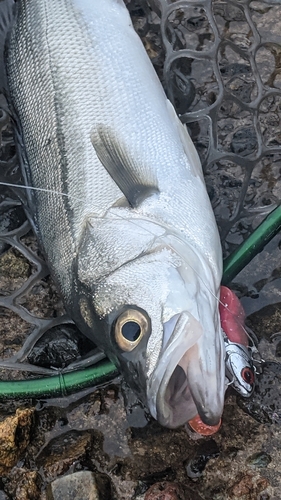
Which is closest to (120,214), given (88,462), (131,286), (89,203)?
(89,203)

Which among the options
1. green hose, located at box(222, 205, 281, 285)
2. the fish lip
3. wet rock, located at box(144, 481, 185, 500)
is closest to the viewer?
the fish lip

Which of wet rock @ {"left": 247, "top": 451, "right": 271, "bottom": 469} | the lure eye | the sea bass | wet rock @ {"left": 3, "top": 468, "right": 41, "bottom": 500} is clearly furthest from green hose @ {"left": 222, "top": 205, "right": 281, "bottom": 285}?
wet rock @ {"left": 3, "top": 468, "right": 41, "bottom": 500}

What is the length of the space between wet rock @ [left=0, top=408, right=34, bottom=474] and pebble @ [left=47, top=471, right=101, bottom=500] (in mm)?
249

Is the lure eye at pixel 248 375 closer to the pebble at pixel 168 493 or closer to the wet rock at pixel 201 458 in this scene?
the wet rock at pixel 201 458

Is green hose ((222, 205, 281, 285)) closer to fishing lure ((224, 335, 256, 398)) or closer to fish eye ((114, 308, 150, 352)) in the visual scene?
fishing lure ((224, 335, 256, 398))

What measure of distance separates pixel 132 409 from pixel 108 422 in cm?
14

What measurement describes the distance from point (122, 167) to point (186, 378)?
1.03 m

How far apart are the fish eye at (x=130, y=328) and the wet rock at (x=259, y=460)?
0.91 m

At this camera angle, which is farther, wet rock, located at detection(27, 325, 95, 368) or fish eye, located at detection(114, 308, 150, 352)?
wet rock, located at detection(27, 325, 95, 368)

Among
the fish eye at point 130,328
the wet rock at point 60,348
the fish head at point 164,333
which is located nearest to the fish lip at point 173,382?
the fish head at point 164,333

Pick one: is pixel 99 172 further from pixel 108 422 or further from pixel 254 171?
pixel 108 422

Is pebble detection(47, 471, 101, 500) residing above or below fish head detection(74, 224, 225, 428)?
below

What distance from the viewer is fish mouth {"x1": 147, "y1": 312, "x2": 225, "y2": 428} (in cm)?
221

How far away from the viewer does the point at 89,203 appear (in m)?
2.74
